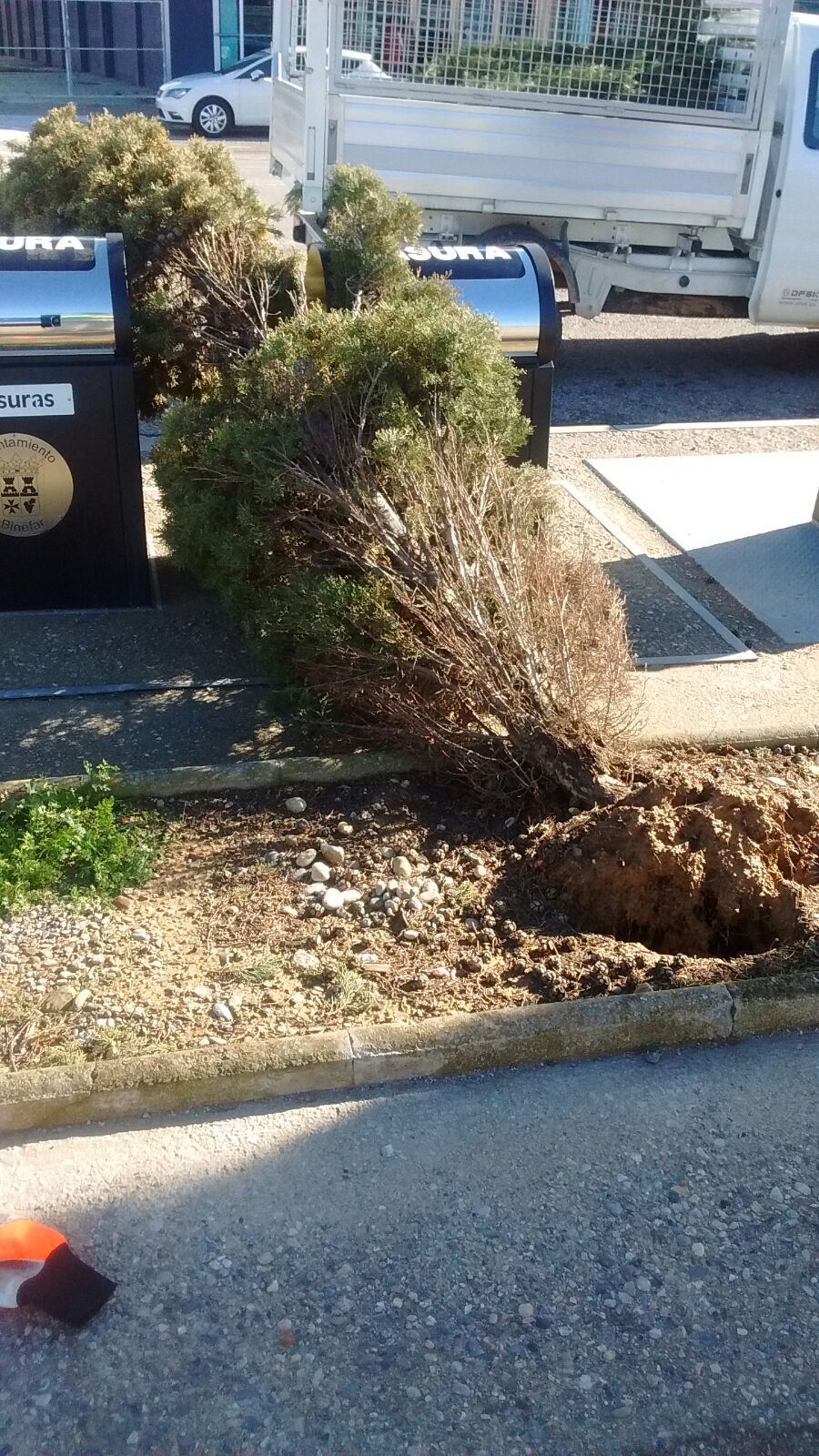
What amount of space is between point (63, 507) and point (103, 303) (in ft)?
3.02

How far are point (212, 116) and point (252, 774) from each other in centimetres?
2306

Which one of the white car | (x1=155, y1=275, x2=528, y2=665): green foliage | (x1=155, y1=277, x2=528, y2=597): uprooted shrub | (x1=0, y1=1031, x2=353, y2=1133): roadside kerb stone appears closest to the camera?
(x1=0, y1=1031, x2=353, y2=1133): roadside kerb stone

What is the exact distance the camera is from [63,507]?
5770 millimetres

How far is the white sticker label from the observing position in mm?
5441

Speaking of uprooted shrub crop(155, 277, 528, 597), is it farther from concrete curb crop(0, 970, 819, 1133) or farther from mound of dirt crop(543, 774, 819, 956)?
concrete curb crop(0, 970, 819, 1133)

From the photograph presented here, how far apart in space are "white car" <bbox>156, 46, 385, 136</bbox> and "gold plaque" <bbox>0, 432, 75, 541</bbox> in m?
20.9

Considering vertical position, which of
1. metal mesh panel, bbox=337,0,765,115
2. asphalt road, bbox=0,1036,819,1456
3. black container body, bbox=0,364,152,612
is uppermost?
metal mesh panel, bbox=337,0,765,115

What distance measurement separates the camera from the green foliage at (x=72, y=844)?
396 centimetres

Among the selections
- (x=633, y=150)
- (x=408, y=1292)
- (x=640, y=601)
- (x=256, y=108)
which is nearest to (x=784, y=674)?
(x=640, y=601)

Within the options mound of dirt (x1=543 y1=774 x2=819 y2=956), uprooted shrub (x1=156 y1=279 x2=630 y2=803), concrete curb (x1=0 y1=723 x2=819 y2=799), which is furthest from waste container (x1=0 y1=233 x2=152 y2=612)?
mound of dirt (x1=543 y1=774 x2=819 y2=956)

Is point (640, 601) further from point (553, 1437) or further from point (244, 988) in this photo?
point (553, 1437)

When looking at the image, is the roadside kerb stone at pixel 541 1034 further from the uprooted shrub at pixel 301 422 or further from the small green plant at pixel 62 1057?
the uprooted shrub at pixel 301 422

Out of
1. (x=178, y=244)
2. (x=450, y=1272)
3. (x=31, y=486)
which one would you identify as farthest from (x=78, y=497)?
(x=450, y=1272)

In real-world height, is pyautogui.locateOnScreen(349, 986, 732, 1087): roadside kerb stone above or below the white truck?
below
